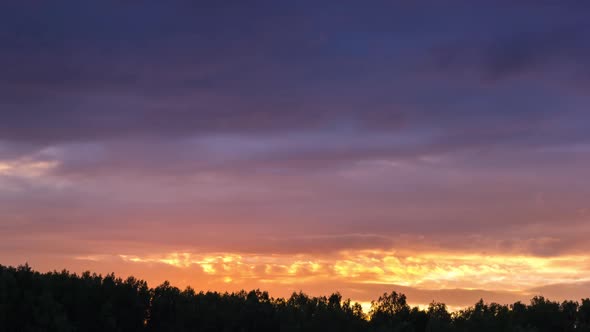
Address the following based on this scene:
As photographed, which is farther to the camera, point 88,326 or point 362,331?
point 362,331

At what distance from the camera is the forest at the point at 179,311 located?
137ft

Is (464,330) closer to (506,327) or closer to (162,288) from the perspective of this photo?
(506,327)

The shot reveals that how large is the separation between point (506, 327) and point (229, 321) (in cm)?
2103

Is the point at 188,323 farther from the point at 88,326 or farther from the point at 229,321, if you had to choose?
the point at 88,326

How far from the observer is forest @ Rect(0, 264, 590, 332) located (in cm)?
4162

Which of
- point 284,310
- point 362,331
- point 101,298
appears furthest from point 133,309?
point 362,331

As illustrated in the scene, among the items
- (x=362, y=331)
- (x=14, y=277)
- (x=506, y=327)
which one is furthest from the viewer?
(x=506, y=327)

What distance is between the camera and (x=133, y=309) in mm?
46844

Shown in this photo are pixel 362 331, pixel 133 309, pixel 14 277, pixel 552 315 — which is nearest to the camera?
pixel 14 277

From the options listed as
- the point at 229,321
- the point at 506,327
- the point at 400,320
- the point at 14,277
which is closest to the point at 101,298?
the point at 14,277

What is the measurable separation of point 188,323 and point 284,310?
21.6ft

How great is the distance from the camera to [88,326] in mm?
43906

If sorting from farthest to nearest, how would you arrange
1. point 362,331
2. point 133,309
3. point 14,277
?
point 362,331, point 133,309, point 14,277

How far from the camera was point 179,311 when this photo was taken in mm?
49531
